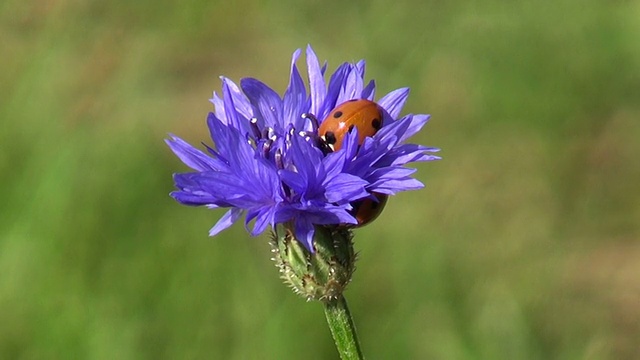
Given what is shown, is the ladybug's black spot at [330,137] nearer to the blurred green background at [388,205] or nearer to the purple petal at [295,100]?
the purple petal at [295,100]

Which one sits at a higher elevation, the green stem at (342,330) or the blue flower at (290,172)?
the blue flower at (290,172)

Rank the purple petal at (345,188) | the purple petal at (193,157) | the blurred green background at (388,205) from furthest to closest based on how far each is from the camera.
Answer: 1. the blurred green background at (388,205)
2. the purple petal at (193,157)
3. the purple petal at (345,188)

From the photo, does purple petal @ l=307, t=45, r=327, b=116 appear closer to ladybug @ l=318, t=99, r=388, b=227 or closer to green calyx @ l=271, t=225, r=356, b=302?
ladybug @ l=318, t=99, r=388, b=227

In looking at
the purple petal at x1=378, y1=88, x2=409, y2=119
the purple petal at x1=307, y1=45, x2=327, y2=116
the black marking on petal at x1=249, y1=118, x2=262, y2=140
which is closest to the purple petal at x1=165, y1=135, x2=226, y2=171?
the black marking on petal at x1=249, y1=118, x2=262, y2=140

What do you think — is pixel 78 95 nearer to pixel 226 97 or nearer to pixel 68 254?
pixel 68 254

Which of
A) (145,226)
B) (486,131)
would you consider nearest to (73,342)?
(145,226)

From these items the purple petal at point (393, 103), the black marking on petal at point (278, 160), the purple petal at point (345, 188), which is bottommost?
the purple petal at point (345, 188)

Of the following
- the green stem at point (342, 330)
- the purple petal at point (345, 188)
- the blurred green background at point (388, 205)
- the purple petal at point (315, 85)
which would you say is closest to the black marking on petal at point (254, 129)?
the purple petal at point (315, 85)
